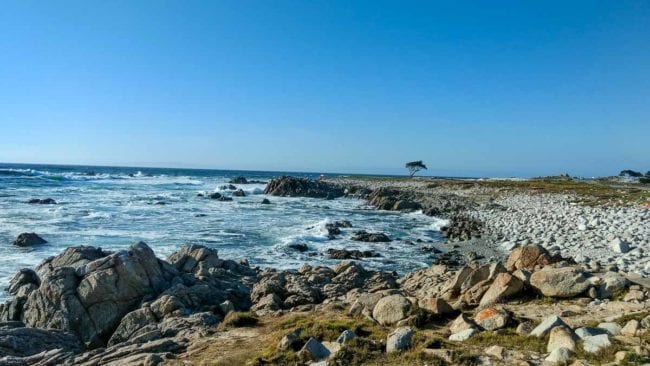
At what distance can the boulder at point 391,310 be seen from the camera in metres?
9.31

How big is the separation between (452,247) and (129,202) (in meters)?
38.8

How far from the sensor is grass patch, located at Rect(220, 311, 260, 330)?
34.5 feet

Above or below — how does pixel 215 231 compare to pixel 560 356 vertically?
below

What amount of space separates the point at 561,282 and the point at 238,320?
750cm

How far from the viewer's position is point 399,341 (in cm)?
757

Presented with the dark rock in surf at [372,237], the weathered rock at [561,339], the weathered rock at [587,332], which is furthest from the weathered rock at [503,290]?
the dark rock in surf at [372,237]

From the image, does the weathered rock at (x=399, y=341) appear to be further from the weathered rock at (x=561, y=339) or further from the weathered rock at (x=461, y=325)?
the weathered rock at (x=561, y=339)

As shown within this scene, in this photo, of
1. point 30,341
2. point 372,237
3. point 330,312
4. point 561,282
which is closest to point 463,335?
point 561,282

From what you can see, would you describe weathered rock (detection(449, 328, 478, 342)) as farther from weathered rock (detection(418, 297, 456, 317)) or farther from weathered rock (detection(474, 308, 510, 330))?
weathered rock (detection(418, 297, 456, 317))

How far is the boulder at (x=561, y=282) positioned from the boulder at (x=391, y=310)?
3.11 m

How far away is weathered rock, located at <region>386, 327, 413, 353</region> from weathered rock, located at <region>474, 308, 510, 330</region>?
163 cm

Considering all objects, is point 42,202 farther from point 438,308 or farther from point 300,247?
point 438,308

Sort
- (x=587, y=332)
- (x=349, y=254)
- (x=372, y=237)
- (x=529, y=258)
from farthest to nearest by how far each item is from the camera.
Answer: (x=372, y=237) → (x=349, y=254) → (x=529, y=258) → (x=587, y=332)

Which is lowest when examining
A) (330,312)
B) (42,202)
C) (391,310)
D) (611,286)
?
(42,202)
